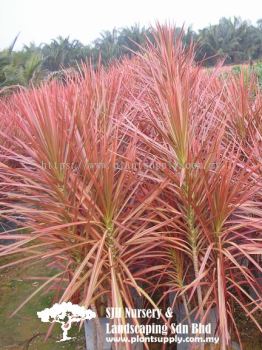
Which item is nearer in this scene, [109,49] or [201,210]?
[201,210]

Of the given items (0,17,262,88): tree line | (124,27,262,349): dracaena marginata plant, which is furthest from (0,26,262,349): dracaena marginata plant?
(0,17,262,88): tree line

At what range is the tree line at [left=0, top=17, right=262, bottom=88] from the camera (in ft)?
38.9

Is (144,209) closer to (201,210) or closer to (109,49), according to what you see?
(201,210)

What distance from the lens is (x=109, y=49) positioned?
15344mm

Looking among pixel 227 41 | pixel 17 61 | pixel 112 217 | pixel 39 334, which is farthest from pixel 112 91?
pixel 227 41

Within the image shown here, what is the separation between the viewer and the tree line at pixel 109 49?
11867 millimetres

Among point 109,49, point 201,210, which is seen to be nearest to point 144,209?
point 201,210

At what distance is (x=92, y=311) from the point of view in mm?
1671

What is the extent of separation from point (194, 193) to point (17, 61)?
12.5 meters

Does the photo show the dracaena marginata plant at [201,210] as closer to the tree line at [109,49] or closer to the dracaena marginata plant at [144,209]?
the dracaena marginata plant at [144,209]

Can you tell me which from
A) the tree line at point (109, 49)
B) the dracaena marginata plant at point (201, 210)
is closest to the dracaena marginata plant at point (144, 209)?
the dracaena marginata plant at point (201, 210)

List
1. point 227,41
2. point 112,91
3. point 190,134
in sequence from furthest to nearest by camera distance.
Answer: point 227,41
point 112,91
point 190,134

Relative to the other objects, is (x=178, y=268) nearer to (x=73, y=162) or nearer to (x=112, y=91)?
(x=73, y=162)

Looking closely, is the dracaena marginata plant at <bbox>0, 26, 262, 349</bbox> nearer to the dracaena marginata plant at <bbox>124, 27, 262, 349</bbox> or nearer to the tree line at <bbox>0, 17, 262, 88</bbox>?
the dracaena marginata plant at <bbox>124, 27, 262, 349</bbox>
